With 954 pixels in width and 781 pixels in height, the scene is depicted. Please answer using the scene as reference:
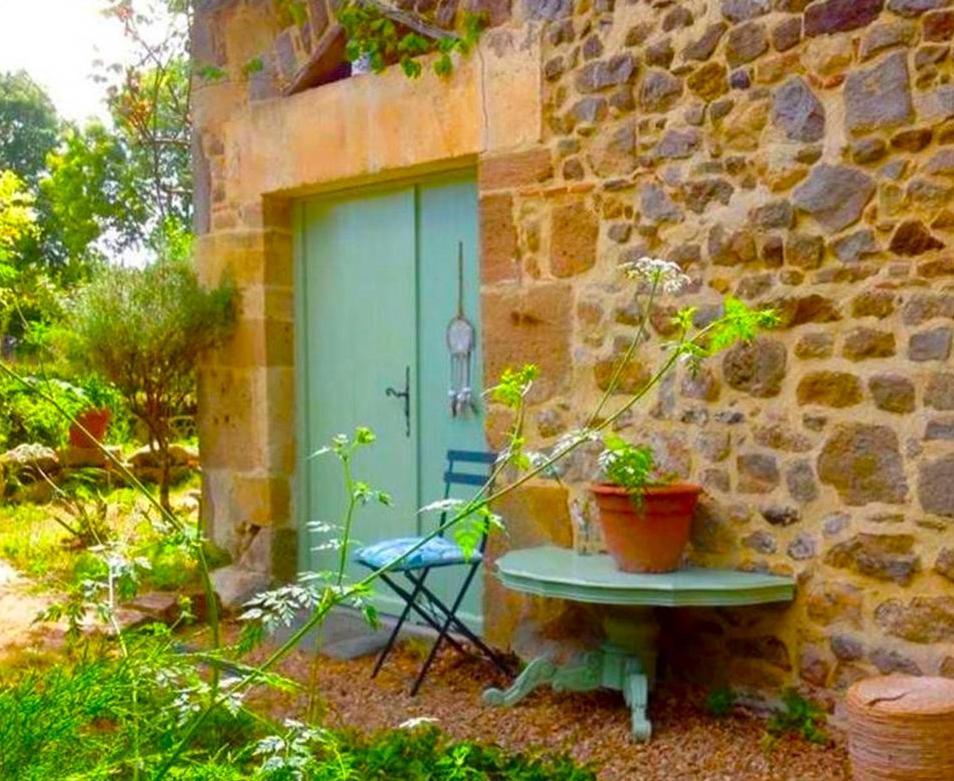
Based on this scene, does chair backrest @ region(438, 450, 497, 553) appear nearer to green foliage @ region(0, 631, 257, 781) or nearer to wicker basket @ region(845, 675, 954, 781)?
wicker basket @ region(845, 675, 954, 781)

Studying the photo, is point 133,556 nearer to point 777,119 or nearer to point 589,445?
point 589,445

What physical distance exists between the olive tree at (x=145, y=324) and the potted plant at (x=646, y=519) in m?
2.62

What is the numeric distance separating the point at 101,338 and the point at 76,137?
9.97 meters

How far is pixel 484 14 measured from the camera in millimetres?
4418

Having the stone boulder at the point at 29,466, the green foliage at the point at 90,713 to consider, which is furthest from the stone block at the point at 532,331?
the stone boulder at the point at 29,466

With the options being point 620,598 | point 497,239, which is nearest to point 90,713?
point 620,598

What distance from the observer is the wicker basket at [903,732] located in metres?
2.87

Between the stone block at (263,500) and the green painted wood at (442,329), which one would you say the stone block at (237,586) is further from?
the green painted wood at (442,329)

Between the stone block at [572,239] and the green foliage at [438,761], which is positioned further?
the stone block at [572,239]

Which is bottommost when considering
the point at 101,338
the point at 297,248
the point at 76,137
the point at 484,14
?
the point at 101,338

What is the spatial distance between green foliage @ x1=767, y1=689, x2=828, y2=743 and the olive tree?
319 cm

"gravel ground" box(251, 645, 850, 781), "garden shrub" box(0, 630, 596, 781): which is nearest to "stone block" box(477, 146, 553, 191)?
"gravel ground" box(251, 645, 850, 781)

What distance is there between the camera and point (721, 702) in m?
3.73

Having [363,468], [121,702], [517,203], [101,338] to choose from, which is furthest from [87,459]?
[121,702]
